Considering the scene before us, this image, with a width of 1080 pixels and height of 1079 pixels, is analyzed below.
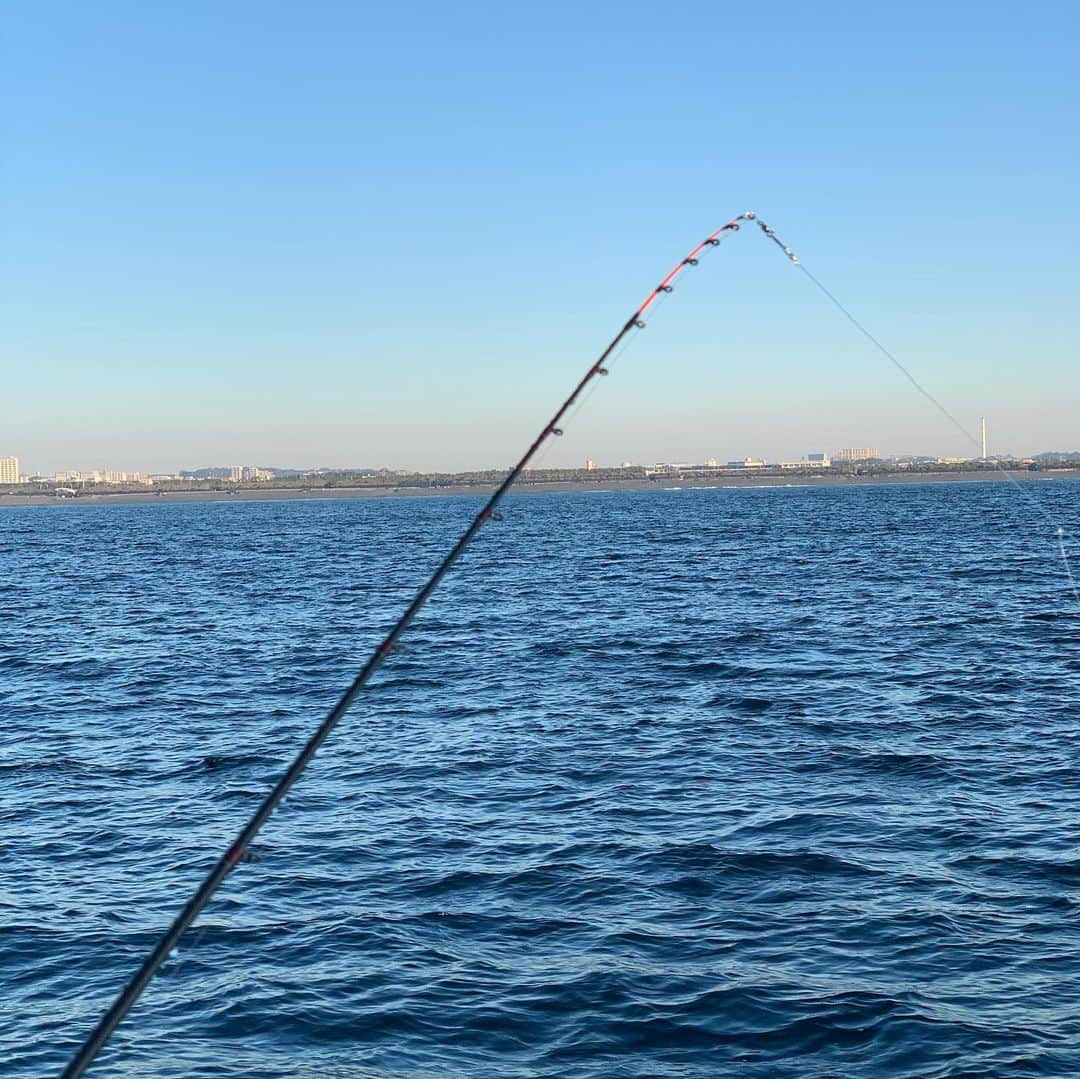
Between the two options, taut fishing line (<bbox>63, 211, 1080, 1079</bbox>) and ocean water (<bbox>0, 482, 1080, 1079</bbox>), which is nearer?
taut fishing line (<bbox>63, 211, 1080, 1079</bbox>)

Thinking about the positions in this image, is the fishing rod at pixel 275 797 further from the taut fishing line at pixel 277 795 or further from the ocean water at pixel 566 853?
the ocean water at pixel 566 853

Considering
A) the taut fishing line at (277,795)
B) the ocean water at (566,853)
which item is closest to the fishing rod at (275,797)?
the taut fishing line at (277,795)

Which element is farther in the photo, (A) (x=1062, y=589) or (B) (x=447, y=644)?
(A) (x=1062, y=589)

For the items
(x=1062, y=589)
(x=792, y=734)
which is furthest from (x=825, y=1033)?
(x=1062, y=589)

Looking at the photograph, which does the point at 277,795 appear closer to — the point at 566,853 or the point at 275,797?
the point at 275,797

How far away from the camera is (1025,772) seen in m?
17.2

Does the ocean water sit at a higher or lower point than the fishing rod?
lower

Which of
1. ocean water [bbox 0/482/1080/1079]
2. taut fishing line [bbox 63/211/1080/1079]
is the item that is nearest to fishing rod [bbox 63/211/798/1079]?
taut fishing line [bbox 63/211/1080/1079]

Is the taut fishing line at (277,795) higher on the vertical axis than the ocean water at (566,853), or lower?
higher

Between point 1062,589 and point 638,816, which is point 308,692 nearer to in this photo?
point 638,816

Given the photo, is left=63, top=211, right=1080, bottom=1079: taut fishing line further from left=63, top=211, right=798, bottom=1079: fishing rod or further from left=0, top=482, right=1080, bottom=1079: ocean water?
left=0, top=482, right=1080, bottom=1079: ocean water

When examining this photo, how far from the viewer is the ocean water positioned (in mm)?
9953

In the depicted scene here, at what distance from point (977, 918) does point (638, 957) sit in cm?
341

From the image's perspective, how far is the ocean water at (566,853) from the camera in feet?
32.7
